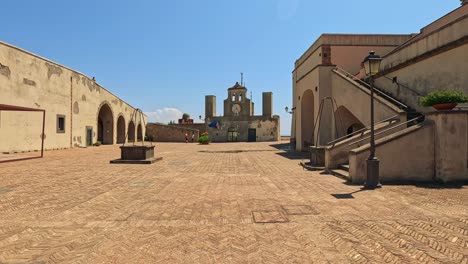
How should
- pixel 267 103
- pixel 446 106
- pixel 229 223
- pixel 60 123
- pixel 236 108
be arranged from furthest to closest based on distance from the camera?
pixel 236 108 < pixel 267 103 < pixel 60 123 < pixel 446 106 < pixel 229 223

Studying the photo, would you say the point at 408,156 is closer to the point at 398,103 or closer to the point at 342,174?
the point at 342,174

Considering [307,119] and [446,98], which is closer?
[446,98]

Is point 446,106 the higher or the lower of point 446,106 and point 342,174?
the higher

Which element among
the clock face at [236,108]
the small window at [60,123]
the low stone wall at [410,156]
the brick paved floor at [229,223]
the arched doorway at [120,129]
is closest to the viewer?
the brick paved floor at [229,223]

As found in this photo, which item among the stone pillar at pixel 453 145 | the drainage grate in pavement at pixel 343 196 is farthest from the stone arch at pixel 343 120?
the drainage grate in pavement at pixel 343 196

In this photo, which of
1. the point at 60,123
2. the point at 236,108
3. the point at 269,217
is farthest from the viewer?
the point at 236,108

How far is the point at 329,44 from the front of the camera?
21391mm

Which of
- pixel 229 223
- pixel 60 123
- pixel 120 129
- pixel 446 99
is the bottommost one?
pixel 229 223

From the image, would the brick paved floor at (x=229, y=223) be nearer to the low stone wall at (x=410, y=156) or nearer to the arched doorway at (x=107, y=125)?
the low stone wall at (x=410, y=156)

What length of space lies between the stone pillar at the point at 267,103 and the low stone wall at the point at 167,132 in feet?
46.7

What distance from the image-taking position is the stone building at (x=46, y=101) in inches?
800

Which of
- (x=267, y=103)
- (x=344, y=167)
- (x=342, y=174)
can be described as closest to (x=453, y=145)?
(x=342, y=174)

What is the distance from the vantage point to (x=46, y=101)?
2412 cm

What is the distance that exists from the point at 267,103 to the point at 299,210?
2038 inches
